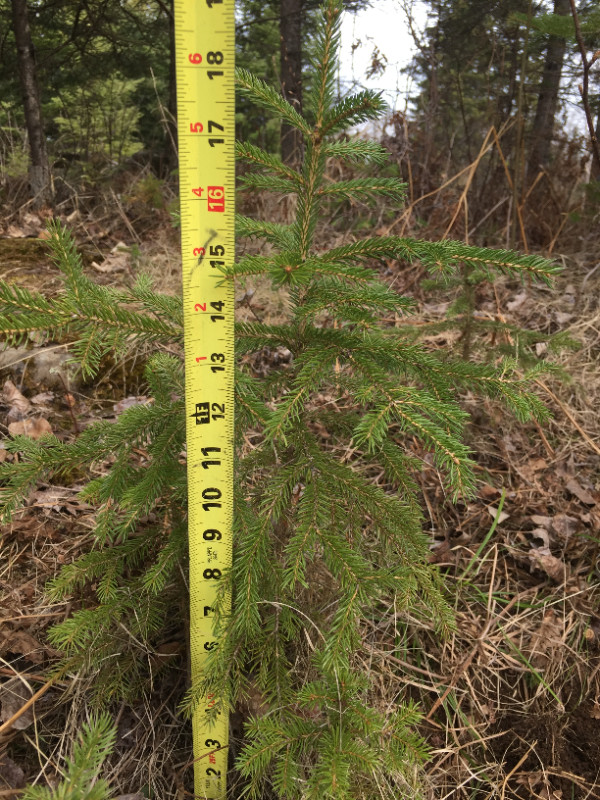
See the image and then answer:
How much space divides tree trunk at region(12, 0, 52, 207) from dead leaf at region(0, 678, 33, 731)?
484 centimetres

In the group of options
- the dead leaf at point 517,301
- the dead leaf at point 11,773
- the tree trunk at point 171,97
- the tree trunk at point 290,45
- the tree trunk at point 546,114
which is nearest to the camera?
the dead leaf at point 11,773

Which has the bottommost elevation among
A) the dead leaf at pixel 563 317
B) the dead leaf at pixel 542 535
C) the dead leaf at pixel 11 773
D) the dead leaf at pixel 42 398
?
the dead leaf at pixel 11 773

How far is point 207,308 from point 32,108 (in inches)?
200

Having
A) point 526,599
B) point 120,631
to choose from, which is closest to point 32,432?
point 120,631

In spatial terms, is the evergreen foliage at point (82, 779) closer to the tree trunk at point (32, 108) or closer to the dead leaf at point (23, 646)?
the dead leaf at point (23, 646)

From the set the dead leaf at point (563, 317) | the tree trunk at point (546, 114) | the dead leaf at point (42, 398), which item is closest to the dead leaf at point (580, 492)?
the dead leaf at point (563, 317)

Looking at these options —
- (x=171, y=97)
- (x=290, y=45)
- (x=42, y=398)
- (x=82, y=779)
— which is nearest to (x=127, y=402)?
(x=42, y=398)

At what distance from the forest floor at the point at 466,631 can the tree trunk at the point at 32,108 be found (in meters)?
3.18

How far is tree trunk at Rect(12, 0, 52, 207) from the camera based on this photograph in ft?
15.8

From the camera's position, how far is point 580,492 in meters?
2.61

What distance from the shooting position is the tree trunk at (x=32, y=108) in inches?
189

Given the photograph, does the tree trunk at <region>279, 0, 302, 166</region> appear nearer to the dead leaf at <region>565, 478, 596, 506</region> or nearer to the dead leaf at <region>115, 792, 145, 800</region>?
the dead leaf at <region>565, 478, 596, 506</region>

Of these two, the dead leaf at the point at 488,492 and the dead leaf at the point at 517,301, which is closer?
the dead leaf at the point at 488,492

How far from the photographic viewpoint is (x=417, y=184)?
5.43 m
